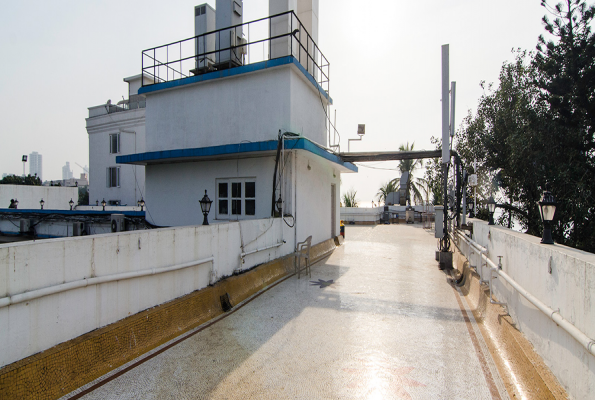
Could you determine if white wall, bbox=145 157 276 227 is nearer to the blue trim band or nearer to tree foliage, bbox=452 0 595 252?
the blue trim band

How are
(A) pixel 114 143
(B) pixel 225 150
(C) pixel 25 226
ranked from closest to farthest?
(B) pixel 225 150 < (C) pixel 25 226 < (A) pixel 114 143

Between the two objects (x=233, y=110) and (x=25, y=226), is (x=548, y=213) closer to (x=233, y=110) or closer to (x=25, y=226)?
(x=233, y=110)

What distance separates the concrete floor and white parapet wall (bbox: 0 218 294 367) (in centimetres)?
77

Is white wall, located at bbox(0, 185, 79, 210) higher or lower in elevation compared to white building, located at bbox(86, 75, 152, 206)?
lower

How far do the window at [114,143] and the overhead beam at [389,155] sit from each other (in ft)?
71.6

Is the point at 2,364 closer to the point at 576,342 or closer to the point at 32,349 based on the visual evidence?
the point at 32,349

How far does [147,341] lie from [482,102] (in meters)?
20.5

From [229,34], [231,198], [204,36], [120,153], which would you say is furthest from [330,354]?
[120,153]

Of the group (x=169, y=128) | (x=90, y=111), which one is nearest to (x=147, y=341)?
(x=169, y=128)

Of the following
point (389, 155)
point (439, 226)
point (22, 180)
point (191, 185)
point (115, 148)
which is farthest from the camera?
point (22, 180)

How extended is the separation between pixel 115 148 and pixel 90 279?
1027 inches

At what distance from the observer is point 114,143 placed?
1018 inches

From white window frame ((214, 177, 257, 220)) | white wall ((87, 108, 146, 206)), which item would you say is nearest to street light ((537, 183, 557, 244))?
white window frame ((214, 177, 257, 220))

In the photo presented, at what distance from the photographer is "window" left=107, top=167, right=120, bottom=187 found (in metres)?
25.6
